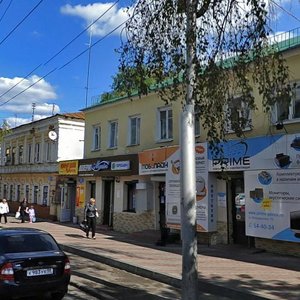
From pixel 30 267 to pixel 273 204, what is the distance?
8189mm

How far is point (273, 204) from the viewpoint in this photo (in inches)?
539

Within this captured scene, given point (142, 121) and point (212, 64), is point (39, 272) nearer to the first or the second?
point (212, 64)

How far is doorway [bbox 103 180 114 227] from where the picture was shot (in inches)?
949

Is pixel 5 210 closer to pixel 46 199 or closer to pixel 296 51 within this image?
pixel 46 199

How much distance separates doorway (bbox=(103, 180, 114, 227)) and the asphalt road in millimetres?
11460

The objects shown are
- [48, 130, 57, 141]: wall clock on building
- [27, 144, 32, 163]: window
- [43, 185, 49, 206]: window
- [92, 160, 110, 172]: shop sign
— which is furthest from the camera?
[27, 144, 32, 163]: window

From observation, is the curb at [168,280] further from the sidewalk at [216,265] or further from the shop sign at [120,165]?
Result: the shop sign at [120,165]

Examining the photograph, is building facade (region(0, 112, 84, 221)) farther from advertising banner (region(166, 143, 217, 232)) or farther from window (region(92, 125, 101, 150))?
advertising banner (region(166, 143, 217, 232))

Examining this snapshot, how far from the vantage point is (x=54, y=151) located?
3166 centimetres

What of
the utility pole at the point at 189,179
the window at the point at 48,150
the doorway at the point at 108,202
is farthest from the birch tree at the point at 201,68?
the window at the point at 48,150

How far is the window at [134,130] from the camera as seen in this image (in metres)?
22.0

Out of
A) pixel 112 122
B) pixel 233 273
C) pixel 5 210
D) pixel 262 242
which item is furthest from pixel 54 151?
pixel 233 273

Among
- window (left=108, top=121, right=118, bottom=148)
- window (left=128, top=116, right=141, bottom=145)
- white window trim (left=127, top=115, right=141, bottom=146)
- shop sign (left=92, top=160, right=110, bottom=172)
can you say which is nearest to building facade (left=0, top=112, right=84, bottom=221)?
→ shop sign (left=92, top=160, right=110, bottom=172)

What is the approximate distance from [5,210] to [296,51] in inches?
799
